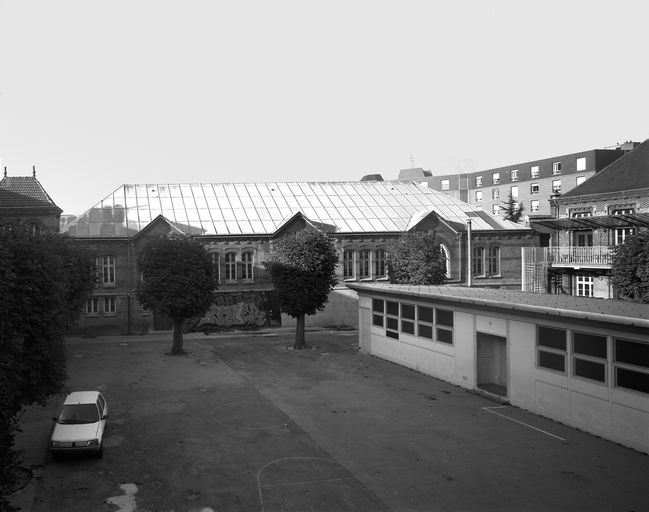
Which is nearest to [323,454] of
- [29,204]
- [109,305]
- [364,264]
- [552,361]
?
[552,361]

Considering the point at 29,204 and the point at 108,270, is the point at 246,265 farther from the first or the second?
the point at 29,204

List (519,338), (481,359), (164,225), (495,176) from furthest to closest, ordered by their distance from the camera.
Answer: (495,176), (164,225), (481,359), (519,338)

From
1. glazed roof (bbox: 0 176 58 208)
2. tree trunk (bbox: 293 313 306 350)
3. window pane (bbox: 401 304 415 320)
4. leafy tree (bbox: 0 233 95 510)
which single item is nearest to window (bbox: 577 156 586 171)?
tree trunk (bbox: 293 313 306 350)

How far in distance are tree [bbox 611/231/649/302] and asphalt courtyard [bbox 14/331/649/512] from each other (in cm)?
1161

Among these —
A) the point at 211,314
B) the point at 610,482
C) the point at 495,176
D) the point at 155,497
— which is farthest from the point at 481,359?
the point at 495,176

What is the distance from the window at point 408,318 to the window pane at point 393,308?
0.59 meters

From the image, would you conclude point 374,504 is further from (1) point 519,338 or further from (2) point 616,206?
(2) point 616,206

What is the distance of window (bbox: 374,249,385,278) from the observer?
174 feet

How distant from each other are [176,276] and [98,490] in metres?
21.2

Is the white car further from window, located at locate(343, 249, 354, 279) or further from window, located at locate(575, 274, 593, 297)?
window, located at locate(575, 274, 593, 297)

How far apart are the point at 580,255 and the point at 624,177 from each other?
6.67 m

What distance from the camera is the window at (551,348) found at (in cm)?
2125

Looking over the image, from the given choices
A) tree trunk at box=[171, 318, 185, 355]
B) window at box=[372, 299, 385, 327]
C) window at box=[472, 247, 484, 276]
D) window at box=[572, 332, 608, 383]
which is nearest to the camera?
window at box=[572, 332, 608, 383]

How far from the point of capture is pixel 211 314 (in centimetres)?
4878
